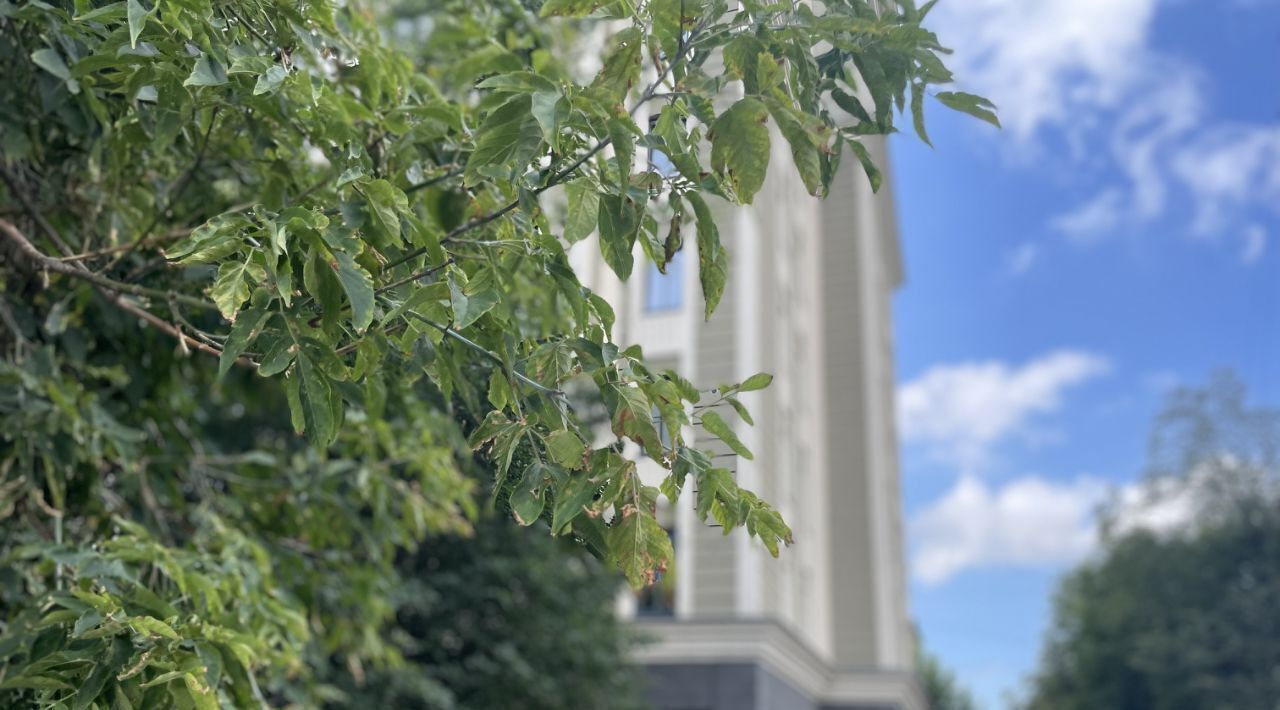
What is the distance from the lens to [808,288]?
22.4 meters

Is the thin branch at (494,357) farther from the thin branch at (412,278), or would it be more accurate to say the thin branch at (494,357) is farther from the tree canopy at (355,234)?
the thin branch at (412,278)

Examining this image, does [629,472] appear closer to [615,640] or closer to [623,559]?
[623,559]

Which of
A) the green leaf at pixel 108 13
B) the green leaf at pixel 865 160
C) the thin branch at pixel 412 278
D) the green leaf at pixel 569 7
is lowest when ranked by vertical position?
the thin branch at pixel 412 278

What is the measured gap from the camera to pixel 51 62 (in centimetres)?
308

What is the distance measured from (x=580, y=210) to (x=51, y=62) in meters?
1.96

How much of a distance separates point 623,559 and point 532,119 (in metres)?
0.92

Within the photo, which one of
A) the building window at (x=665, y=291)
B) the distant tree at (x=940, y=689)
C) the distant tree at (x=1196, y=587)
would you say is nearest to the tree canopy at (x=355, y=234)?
the building window at (x=665, y=291)

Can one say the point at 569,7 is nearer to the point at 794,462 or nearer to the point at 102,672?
the point at 102,672

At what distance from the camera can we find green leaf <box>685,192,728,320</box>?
226 cm

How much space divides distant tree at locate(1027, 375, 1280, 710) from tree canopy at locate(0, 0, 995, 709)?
28.7m

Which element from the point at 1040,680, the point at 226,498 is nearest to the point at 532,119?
the point at 226,498

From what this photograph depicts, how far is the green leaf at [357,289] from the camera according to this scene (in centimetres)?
199

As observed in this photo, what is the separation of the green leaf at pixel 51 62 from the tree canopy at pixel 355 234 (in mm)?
13

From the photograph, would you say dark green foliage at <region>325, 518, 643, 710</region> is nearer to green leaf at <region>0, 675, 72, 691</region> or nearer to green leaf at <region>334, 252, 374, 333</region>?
green leaf at <region>0, 675, 72, 691</region>
